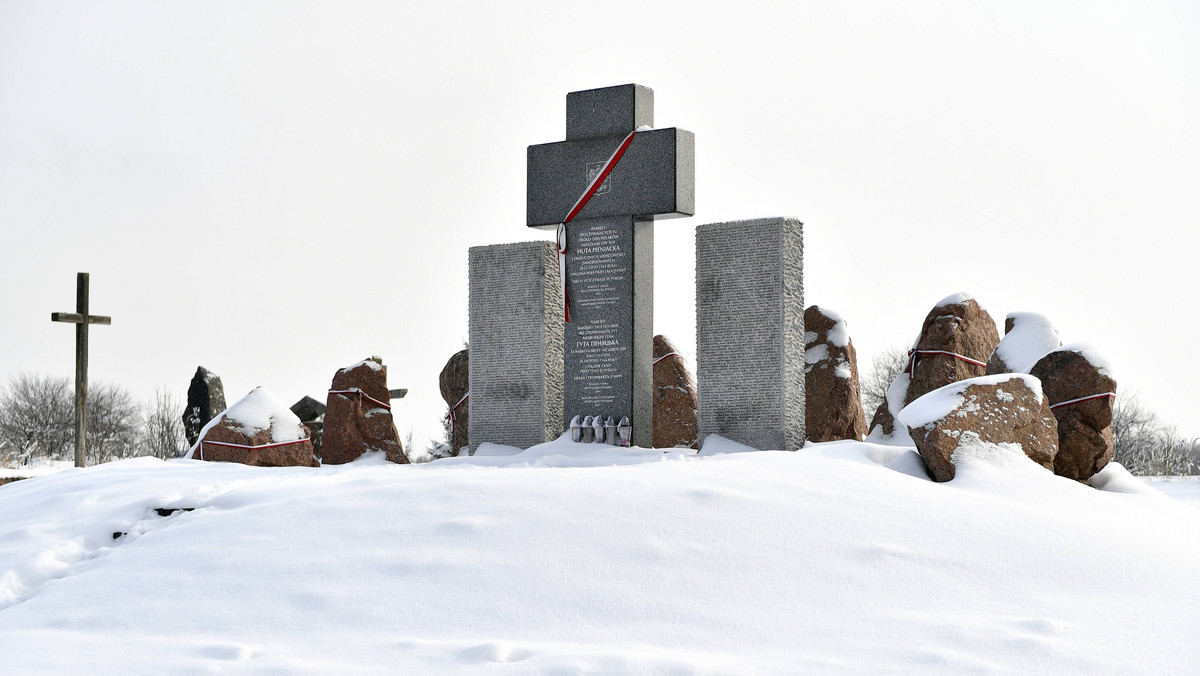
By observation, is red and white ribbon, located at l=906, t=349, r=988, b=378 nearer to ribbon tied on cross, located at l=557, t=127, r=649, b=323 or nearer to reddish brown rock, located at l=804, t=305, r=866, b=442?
reddish brown rock, located at l=804, t=305, r=866, b=442

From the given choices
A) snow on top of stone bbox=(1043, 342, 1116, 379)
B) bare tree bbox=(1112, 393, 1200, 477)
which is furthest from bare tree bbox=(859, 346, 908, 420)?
Result: snow on top of stone bbox=(1043, 342, 1116, 379)

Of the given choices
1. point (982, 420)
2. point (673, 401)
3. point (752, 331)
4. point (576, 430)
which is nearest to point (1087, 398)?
point (982, 420)

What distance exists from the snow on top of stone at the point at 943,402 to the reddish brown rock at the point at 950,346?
12.0 ft

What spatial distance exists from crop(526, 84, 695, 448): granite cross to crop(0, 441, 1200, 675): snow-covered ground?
10.0 feet

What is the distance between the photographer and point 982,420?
8.75m

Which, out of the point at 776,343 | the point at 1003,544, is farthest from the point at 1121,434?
the point at 1003,544

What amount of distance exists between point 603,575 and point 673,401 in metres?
8.26

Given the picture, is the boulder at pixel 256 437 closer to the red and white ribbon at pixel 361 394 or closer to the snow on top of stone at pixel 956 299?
the red and white ribbon at pixel 361 394

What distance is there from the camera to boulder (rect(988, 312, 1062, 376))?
12.2 m

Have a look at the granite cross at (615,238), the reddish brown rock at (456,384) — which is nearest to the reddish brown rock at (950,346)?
the granite cross at (615,238)

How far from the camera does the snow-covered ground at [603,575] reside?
5.16 metres

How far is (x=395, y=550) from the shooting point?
6.34 m

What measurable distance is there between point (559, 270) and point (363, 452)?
3.87 metres

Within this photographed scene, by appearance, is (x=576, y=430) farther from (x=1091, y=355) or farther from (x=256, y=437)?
(x=1091, y=355)
